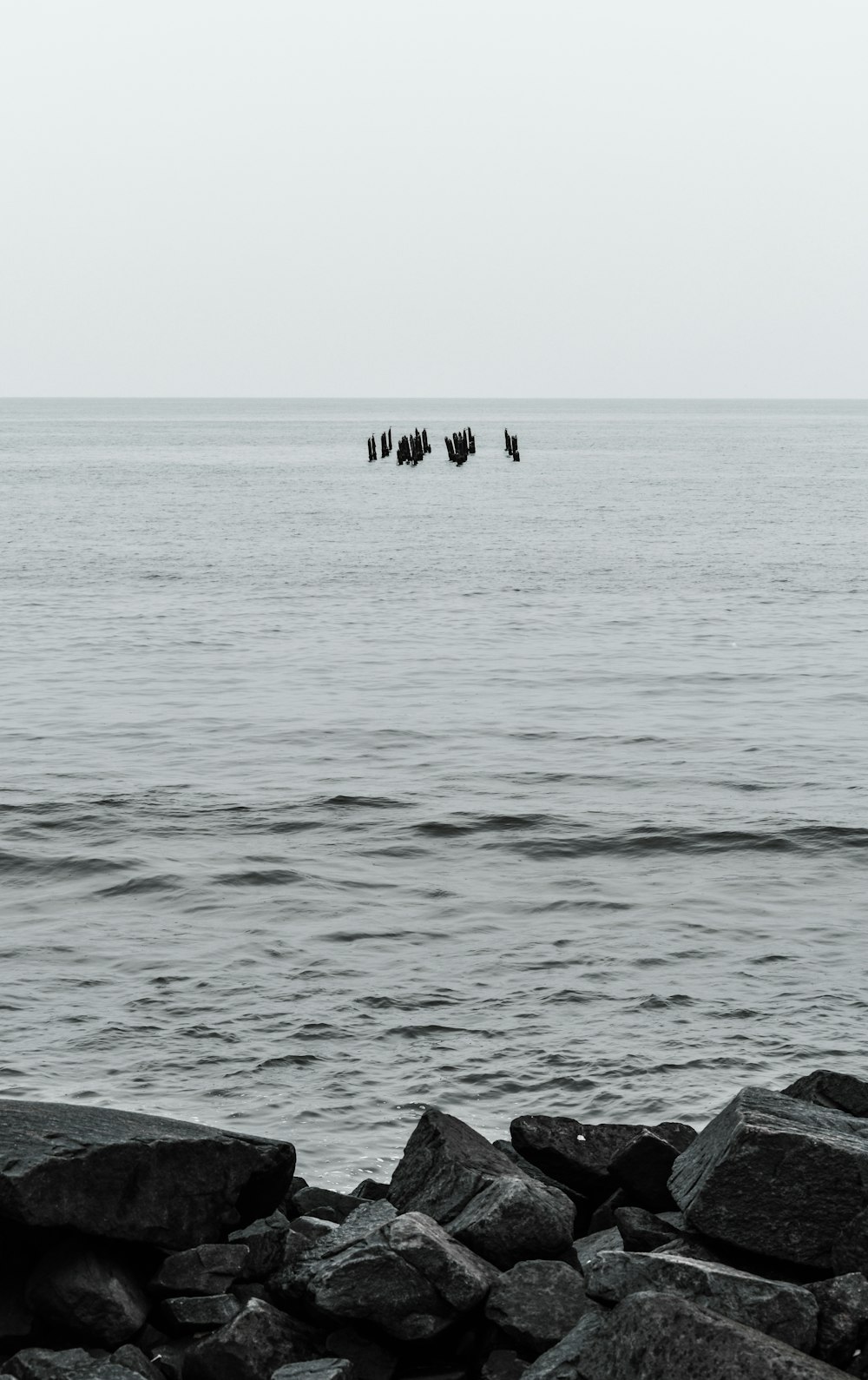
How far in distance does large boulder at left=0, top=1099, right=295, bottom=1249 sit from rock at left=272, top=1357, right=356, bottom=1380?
103 cm

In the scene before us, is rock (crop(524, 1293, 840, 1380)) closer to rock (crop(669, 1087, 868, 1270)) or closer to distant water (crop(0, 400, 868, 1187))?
rock (crop(669, 1087, 868, 1270))

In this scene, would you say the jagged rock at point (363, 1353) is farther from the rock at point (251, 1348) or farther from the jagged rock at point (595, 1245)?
the jagged rock at point (595, 1245)

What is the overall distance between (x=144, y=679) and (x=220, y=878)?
1149 centimetres

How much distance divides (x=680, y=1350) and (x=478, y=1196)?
1.69m

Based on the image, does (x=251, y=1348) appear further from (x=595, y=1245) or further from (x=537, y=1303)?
(x=595, y=1245)

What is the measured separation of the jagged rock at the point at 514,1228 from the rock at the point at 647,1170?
0.52m

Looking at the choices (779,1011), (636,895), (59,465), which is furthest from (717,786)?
(59,465)

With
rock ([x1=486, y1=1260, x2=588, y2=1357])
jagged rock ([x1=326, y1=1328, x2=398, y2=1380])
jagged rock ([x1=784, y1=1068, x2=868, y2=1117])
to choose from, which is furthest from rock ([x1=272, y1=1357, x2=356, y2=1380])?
jagged rock ([x1=784, y1=1068, x2=868, y2=1117])

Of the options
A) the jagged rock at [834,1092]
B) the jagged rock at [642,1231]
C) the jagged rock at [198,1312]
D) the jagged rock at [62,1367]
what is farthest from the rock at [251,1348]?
the jagged rock at [834,1092]

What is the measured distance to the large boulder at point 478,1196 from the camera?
656 cm

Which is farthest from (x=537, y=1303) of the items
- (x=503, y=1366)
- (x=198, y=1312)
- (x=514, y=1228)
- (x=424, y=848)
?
(x=424, y=848)

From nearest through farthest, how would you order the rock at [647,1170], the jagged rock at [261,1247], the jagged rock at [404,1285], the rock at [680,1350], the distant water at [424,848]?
the rock at [680,1350] < the jagged rock at [404,1285] < the jagged rock at [261,1247] < the rock at [647,1170] < the distant water at [424,848]

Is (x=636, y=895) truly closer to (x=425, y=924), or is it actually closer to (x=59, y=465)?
(x=425, y=924)

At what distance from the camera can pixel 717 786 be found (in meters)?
17.4
